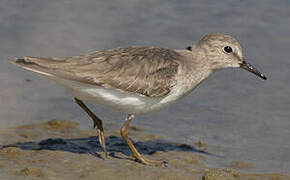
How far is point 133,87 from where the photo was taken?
870 centimetres

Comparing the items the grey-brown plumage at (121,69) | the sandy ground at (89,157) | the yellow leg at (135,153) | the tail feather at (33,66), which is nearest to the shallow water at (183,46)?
the sandy ground at (89,157)

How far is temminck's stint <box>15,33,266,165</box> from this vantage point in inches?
334

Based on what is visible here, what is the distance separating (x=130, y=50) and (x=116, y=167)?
1.79m

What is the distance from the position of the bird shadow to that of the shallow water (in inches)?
11.3

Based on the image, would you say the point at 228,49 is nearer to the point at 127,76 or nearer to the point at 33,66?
the point at 127,76

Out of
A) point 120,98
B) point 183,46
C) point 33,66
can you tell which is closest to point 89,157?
point 120,98

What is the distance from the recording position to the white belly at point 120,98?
8.55 m

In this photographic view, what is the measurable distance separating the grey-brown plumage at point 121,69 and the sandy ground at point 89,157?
1.01m

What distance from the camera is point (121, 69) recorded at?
28.9 ft

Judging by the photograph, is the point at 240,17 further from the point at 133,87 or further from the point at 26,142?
the point at 26,142

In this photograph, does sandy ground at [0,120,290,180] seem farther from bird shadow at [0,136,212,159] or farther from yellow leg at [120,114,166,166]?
yellow leg at [120,114,166,166]

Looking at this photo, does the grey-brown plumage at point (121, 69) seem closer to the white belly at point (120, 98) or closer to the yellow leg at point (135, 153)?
the white belly at point (120, 98)

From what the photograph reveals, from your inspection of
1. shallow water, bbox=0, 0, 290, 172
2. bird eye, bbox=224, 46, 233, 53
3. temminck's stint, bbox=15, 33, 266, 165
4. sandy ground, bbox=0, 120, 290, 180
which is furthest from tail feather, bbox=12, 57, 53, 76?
bird eye, bbox=224, 46, 233, 53

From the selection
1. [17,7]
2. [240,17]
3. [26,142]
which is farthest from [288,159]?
[17,7]
